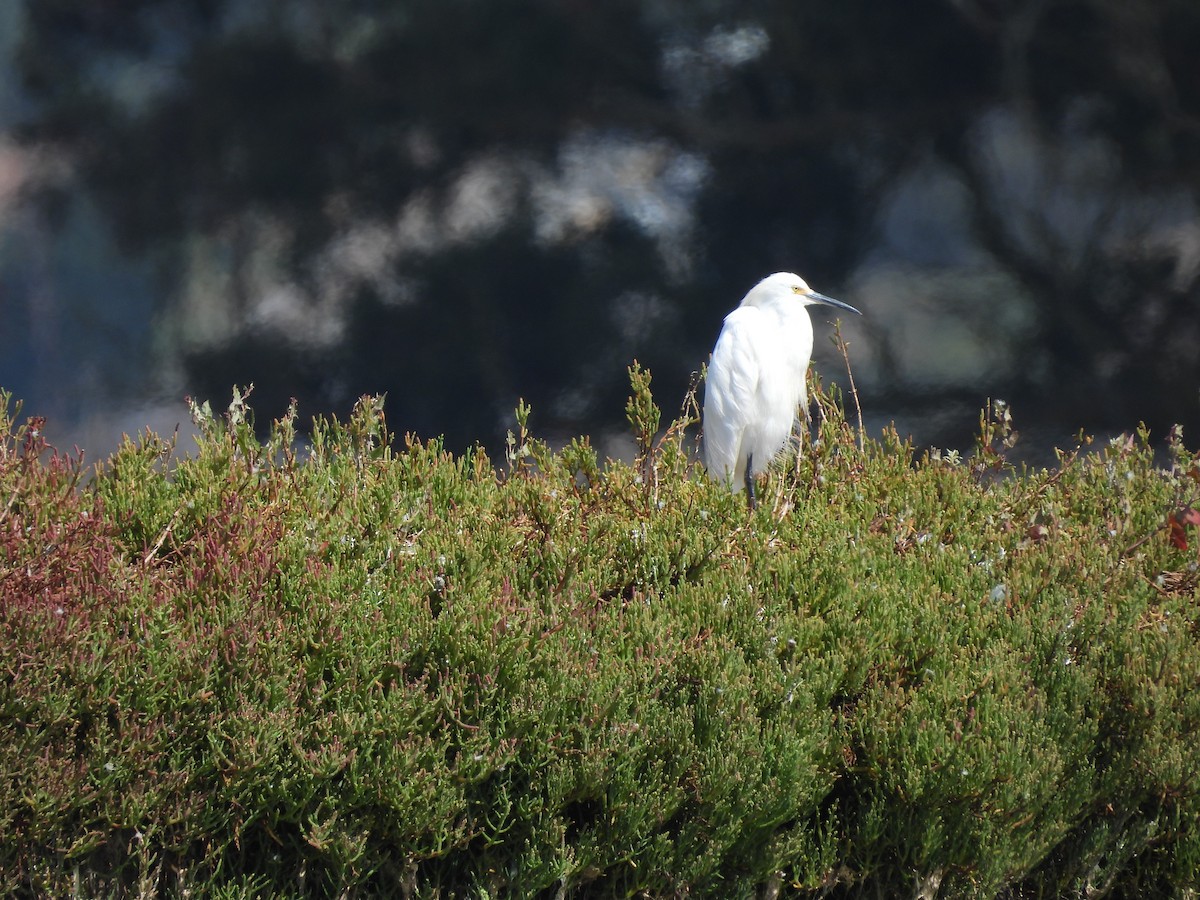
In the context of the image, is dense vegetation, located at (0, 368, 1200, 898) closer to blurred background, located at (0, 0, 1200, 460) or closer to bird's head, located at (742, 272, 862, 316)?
bird's head, located at (742, 272, 862, 316)

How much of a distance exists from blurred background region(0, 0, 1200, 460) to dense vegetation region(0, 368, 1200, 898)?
2406mm

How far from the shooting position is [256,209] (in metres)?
5.30

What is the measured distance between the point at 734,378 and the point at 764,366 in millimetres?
126

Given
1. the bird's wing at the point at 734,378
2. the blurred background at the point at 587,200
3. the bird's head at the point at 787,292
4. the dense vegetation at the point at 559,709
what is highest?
the blurred background at the point at 587,200

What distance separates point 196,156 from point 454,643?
11.7 feet

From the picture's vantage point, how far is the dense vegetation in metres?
2.19

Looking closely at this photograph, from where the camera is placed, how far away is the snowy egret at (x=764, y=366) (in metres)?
4.81

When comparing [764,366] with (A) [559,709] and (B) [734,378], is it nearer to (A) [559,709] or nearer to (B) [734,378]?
(B) [734,378]

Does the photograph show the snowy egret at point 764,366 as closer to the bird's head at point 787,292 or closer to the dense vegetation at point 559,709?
the bird's head at point 787,292

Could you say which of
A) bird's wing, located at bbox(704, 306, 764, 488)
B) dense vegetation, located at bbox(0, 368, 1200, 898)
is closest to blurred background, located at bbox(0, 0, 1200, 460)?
bird's wing, located at bbox(704, 306, 764, 488)

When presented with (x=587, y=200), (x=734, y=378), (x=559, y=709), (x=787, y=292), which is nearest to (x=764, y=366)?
(x=734, y=378)

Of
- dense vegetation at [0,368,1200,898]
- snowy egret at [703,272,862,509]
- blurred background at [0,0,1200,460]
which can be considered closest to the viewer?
dense vegetation at [0,368,1200,898]

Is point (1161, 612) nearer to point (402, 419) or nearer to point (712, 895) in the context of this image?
point (712, 895)

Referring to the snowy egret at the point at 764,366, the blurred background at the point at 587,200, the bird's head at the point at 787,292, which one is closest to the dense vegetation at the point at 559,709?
the snowy egret at the point at 764,366
